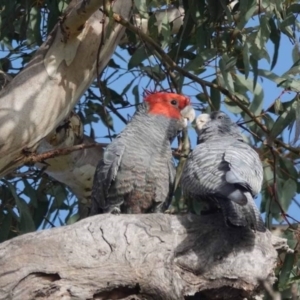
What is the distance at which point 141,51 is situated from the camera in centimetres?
450

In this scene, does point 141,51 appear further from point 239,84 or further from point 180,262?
point 180,262

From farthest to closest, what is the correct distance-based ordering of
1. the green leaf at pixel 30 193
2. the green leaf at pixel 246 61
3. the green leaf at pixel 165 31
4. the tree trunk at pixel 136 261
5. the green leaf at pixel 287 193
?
the green leaf at pixel 30 193
the green leaf at pixel 287 193
the green leaf at pixel 165 31
the green leaf at pixel 246 61
the tree trunk at pixel 136 261

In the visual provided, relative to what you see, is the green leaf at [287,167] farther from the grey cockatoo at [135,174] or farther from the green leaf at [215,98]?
the grey cockatoo at [135,174]

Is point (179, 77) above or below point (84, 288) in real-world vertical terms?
above

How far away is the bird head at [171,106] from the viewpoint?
4.46 meters

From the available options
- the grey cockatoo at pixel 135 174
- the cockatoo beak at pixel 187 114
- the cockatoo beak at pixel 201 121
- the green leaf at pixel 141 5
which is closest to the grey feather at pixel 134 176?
the grey cockatoo at pixel 135 174

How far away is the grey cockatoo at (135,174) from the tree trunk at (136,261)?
50cm

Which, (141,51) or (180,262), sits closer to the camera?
(180,262)

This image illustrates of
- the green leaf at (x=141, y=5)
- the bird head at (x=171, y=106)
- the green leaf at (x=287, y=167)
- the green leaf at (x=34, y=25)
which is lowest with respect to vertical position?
the green leaf at (x=287, y=167)

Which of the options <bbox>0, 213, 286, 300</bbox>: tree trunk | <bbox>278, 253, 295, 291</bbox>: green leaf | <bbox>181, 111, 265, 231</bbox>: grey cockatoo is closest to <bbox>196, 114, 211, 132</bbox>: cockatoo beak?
<bbox>181, 111, 265, 231</bbox>: grey cockatoo

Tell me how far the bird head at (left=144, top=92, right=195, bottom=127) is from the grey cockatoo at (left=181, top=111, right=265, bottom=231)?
0.94 feet

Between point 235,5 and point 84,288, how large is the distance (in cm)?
178

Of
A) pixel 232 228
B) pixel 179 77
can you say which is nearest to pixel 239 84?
pixel 179 77

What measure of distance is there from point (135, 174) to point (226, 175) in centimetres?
61
